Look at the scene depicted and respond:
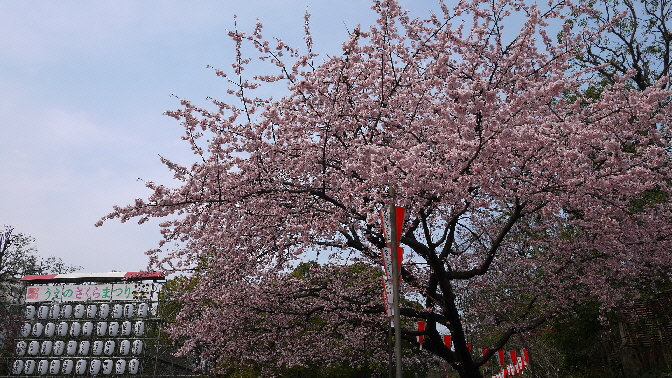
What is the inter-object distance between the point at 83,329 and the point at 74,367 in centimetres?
189

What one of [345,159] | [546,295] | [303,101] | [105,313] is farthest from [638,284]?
[105,313]

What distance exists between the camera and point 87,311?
2592 centimetres

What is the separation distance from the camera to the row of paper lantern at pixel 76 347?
24.7m

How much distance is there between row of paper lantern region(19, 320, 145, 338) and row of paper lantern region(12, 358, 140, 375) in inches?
51.9

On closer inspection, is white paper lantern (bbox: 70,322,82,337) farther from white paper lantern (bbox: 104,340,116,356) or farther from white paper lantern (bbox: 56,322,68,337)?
white paper lantern (bbox: 104,340,116,356)

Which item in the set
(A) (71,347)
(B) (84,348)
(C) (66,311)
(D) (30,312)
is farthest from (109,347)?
(D) (30,312)

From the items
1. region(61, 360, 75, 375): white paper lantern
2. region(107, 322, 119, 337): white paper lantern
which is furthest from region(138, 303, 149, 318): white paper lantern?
region(61, 360, 75, 375): white paper lantern

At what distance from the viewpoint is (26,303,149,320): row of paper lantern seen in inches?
995

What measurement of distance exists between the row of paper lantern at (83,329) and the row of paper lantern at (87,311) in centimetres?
39

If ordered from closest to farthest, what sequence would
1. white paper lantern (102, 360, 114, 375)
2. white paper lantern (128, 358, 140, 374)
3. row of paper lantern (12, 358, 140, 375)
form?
white paper lantern (128, 358, 140, 374), row of paper lantern (12, 358, 140, 375), white paper lantern (102, 360, 114, 375)

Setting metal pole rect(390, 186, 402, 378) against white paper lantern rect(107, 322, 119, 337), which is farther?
white paper lantern rect(107, 322, 119, 337)

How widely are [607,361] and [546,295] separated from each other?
386 inches

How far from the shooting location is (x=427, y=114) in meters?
9.34

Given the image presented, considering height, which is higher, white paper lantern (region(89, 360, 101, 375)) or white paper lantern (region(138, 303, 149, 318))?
white paper lantern (region(138, 303, 149, 318))
